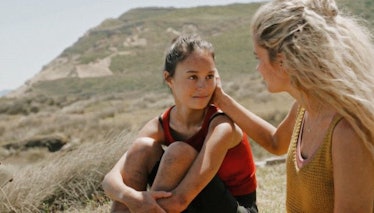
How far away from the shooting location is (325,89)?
225 centimetres

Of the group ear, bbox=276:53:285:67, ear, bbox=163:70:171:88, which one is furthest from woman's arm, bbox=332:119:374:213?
ear, bbox=163:70:171:88

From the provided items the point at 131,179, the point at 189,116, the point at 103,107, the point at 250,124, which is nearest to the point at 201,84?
the point at 189,116

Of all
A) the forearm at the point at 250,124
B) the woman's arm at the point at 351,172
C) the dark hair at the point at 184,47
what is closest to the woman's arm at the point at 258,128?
the forearm at the point at 250,124

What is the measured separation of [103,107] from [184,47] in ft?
115

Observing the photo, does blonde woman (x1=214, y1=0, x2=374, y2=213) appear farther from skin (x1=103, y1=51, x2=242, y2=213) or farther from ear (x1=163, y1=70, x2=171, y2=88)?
ear (x1=163, y1=70, x2=171, y2=88)

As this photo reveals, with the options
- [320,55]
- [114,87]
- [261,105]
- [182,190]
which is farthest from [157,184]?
[114,87]

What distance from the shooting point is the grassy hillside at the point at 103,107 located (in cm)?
545

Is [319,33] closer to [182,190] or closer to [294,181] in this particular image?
[294,181]

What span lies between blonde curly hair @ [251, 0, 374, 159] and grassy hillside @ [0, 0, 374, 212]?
0.62m

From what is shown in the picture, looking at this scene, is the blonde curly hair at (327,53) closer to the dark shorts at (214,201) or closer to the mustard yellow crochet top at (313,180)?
the mustard yellow crochet top at (313,180)

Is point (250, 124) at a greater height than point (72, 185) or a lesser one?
greater

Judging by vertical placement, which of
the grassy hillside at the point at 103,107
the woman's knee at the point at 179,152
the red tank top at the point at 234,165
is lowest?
the grassy hillside at the point at 103,107

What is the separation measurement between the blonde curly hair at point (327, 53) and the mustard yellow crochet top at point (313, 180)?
10 cm

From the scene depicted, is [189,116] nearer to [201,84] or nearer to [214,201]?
[201,84]
